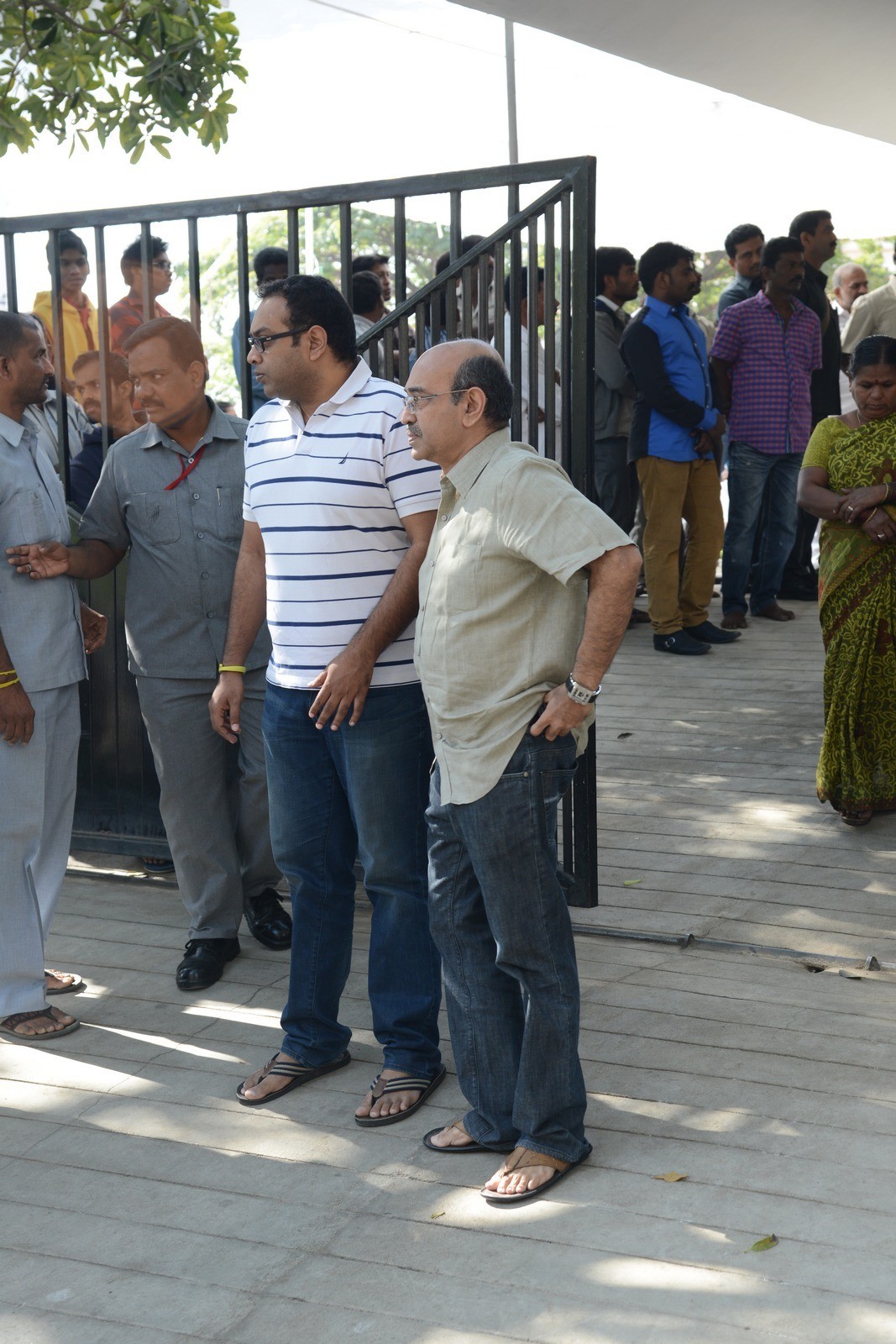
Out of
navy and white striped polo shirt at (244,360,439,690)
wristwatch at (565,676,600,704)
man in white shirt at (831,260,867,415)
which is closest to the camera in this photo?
wristwatch at (565,676,600,704)

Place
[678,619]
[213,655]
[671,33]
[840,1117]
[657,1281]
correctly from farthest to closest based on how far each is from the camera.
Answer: [678,619]
[671,33]
[213,655]
[840,1117]
[657,1281]

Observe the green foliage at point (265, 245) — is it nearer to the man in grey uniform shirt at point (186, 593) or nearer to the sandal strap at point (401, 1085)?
the man in grey uniform shirt at point (186, 593)

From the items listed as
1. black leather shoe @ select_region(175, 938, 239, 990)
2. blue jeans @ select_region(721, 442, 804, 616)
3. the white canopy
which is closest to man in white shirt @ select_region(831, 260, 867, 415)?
blue jeans @ select_region(721, 442, 804, 616)

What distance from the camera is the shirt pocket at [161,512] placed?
14.6 ft

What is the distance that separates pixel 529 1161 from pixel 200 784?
74.1 inches

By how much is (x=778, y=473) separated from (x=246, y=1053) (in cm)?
589

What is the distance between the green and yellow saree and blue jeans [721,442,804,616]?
305cm

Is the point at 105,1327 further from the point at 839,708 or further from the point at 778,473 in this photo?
the point at 778,473

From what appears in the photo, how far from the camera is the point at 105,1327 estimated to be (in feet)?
8.98

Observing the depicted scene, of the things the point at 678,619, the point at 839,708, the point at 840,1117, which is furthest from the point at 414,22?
the point at 840,1117

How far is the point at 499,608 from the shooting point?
9.72 feet

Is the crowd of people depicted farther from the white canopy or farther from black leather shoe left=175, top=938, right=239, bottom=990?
the white canopy

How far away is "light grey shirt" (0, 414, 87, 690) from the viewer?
4.13m

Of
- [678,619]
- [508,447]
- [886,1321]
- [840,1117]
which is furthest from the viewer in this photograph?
[678,619]
